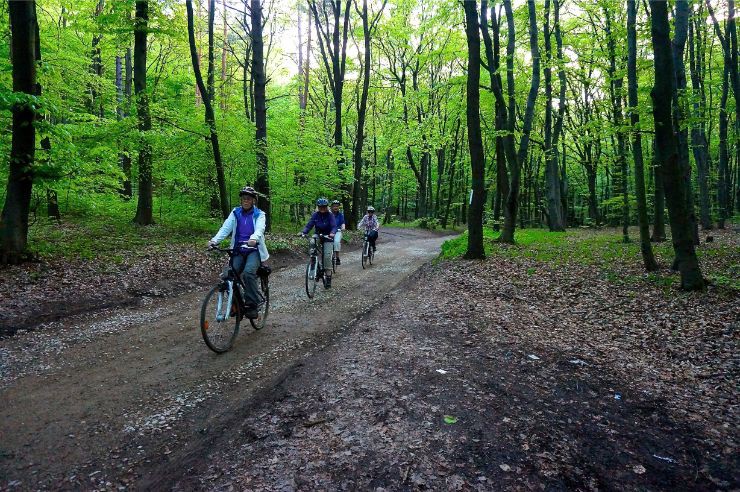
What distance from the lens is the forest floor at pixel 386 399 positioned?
343 centimetres

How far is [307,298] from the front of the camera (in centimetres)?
965

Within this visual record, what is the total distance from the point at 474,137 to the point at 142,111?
1160 centimetres

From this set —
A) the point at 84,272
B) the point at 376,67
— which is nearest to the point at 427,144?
the point at 376,67

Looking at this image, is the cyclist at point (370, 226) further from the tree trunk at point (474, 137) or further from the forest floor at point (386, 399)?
the forest floor at point (386, 399)

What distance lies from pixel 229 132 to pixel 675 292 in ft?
49.2

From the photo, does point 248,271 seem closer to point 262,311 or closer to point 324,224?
point 262,311

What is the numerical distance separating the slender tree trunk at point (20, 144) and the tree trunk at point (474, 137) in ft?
38.4

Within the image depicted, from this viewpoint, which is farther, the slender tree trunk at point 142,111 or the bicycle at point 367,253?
the slender tree trunk at point 142,111

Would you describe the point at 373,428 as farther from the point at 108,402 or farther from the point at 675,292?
the point at 675,292

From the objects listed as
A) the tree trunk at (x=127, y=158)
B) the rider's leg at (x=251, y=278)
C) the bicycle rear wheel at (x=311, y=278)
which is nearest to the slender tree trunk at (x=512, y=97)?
the bicycle rear wheel at (x=311, y=278)

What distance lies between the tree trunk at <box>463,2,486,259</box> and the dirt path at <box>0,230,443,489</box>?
22.9 ft

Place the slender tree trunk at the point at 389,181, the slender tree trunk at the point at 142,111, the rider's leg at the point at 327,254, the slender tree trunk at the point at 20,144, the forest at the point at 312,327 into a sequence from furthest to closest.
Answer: the slender tree trunk at the point at 389,181 → the slender tree trunk at the point at 142,111 → the rider's leg at the point at 327,254 → the slender tree trunk at the point at 20,144 → the forest at the point at 312,327

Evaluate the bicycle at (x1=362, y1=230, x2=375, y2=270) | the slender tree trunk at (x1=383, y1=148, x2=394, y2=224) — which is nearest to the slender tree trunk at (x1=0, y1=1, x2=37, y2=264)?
the bicycle at (x1=362, y1=230, x2=375, y2=270)

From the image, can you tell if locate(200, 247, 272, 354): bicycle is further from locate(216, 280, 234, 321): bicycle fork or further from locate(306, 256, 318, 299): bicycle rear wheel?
locate(306, 256, 318, 299): bicycle rear wheel
